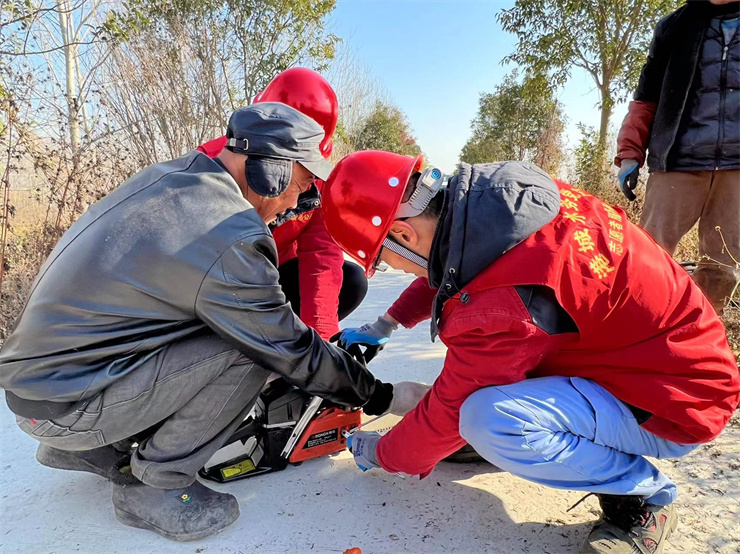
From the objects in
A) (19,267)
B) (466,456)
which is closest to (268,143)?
(466,456)

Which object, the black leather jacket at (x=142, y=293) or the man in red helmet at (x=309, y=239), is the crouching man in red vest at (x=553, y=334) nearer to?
the black leather jacket at (x=142, y=293)

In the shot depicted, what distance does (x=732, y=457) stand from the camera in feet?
5.90

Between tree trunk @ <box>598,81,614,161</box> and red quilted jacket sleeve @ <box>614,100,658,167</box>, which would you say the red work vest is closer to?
red quilted jacket sleeve @ <box>614,100,658,167</box>

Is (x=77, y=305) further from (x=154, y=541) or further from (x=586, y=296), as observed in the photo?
(x=586, y=296)

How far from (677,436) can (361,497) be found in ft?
3.23

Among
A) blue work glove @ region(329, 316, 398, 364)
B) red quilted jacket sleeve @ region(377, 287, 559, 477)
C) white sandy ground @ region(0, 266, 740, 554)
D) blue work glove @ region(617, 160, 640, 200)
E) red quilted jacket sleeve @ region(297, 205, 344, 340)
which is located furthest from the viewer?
blue work glove @ region(617, 160, 640, 200)

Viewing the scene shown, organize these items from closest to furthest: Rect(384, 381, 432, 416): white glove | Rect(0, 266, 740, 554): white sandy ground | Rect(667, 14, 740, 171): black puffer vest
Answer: Rect(0, 266, 740, 554): white sandy ground, Rect(384, 381, 432, 416): white glove, Rect(667, 14, 740, 171): black puffer vest

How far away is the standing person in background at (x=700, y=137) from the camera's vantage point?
89.4 inches

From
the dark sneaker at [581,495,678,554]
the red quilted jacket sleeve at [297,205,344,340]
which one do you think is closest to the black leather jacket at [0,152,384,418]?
the red quilted jacket sleeve at [297,205,344,340]

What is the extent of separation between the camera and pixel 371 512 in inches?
62.1

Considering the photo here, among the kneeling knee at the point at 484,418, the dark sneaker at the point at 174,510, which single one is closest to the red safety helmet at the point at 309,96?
the kneeling knee at the point at 484,418

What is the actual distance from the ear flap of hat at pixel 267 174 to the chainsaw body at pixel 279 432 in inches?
28.0

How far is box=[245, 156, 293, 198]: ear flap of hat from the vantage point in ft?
4.88

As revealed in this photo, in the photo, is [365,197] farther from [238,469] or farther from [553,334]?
[238,469]
